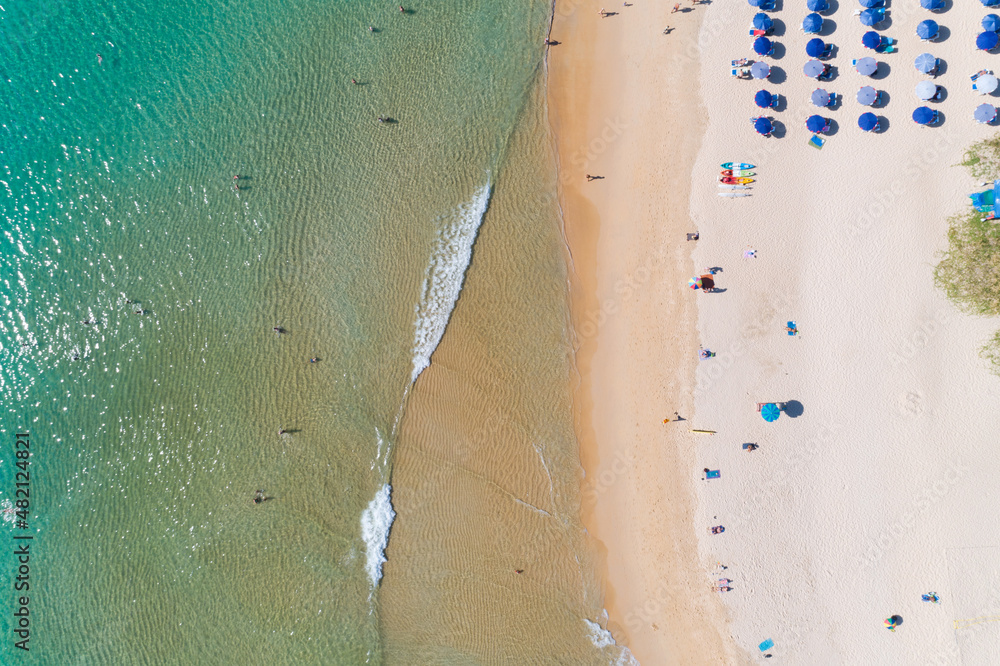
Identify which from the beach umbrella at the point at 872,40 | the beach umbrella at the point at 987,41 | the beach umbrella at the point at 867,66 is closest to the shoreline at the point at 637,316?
the beach umbrella at the point at 867,66

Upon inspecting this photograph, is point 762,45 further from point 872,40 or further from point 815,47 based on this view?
point 872,40

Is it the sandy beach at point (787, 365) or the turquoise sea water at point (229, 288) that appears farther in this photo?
the turquoise sea water at point (229, 288)

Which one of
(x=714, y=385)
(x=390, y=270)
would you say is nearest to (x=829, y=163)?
(x=714, y=385)

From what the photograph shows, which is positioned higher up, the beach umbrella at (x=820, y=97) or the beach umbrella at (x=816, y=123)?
the beach umbrella at (x=820, y=97)

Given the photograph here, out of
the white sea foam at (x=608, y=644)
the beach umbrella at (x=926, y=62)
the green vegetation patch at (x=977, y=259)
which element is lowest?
the white sea foam at (x=608, y=644)

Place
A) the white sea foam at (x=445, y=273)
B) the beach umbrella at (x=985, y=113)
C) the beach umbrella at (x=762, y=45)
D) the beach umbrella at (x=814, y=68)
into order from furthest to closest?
the white sea foam at (x=445, y=273) → the beach umbrella at (x=814, y=68) → the beach umbrella at (x=762, y=45) → the beach umbrella at (x=985, y=113)

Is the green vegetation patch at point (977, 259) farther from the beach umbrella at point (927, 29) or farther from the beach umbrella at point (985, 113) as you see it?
the beach umbrella at point (927, 29)

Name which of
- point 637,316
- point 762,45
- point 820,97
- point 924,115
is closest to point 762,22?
point 762,45
